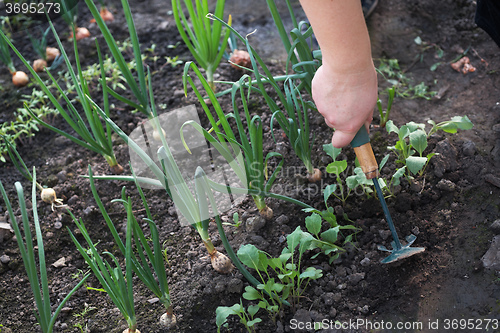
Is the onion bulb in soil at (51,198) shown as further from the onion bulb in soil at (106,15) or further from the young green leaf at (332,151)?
the onion bulb in soil at (106,15)

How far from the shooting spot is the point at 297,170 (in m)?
1.79

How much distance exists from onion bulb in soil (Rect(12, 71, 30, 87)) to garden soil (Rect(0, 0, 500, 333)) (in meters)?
0.11

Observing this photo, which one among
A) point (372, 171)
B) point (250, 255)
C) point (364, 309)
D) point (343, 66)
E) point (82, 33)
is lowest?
point (364, 309)

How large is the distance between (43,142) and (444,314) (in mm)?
1880

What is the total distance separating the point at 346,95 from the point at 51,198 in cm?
130

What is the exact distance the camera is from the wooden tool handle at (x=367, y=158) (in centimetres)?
129

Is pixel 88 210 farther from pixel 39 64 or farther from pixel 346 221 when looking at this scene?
pixel 39 64

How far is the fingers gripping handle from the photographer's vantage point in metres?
1.27

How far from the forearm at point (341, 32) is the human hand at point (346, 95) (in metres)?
0.02

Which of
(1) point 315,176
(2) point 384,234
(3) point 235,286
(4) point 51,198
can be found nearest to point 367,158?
(2) point 384,234

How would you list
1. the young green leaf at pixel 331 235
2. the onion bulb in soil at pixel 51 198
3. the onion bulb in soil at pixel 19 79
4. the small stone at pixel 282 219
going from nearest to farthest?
the young green leaf at pixel 331 235, the small stone at pixel 282 219, the onion bulb in soil at pixel 51 198, the onion bulb in soil at pixel 19 79

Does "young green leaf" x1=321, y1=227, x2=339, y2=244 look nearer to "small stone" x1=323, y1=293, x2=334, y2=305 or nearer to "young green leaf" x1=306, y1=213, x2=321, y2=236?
"young green leaf" x1=306, y1=213, x2=321, y2=236

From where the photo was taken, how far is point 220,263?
149 cm

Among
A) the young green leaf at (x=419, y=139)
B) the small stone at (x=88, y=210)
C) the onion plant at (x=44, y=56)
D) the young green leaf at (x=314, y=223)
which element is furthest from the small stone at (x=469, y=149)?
the onion plant at (x=44, y=56)
